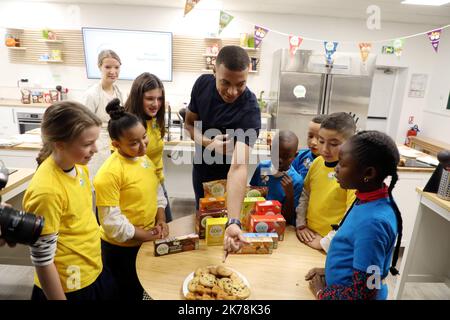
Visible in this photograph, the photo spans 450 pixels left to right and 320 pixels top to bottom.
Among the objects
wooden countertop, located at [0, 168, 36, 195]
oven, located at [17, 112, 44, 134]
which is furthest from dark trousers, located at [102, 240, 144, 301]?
oven, located at [17, 112, 44, 134]

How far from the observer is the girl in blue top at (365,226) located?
93cm

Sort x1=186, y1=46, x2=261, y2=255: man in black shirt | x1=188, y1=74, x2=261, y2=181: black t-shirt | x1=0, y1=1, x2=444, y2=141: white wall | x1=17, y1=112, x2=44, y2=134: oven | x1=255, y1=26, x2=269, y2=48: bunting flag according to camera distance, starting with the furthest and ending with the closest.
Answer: x1=0, y1=1, x2=444, y2=141: white wall < x1=255, y1=26, x2=269, y2=48: bunting flag < x1=17, y1=112, x2=44, y2=134: oven < x1=188, y1=74, x2=261, y2=181: black t-shirt < x1=186, y1=46, x2=261, y2=255: man in black shirt

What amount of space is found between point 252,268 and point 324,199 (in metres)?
0.51

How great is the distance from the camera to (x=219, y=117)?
67.8 inches

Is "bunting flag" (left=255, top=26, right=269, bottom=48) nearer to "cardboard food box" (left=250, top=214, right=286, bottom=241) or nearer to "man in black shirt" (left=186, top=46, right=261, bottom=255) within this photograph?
"man in black shirt" (left=186, top=46, right=261, bottom=255)

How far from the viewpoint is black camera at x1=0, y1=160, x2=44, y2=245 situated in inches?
31.3

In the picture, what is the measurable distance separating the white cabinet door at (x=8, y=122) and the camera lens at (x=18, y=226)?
4736 millimetres

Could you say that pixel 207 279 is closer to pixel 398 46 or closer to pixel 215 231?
pixel 215 231

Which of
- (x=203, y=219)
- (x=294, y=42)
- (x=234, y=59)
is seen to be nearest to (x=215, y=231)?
(x=203, y=219)

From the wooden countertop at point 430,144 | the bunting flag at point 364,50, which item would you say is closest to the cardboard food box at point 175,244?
the bunting flag at point 364,50

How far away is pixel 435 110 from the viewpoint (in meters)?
5.20

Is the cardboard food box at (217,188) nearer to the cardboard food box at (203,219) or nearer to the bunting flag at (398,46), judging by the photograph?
the cardboard food box at (203,219)

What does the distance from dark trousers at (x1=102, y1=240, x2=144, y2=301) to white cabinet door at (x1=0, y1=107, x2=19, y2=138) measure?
14.0 feet
